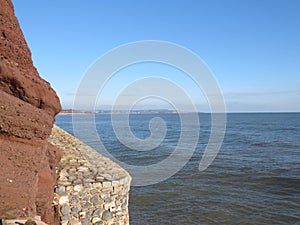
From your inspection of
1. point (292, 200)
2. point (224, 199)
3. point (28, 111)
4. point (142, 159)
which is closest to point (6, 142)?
point (28, 111)

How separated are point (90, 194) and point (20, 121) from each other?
282 cm

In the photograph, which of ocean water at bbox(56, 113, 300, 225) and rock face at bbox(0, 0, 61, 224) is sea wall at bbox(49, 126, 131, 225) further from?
ocean water at bbox(56, 113, 300, 225)

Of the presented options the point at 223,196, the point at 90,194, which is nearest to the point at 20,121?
the point at 90,194

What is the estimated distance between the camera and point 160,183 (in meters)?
14.4

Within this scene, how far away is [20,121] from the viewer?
3975 mm

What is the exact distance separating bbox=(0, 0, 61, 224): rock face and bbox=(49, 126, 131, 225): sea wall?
2.82 feet

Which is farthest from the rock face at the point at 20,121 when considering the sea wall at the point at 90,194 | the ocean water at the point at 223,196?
the ocean water at the point at 223,196

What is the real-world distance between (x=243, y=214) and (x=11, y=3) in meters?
10.5

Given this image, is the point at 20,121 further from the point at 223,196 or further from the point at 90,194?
the point at 223,196

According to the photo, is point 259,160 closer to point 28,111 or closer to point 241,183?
point 241,183

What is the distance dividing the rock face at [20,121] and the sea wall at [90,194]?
2.82ft

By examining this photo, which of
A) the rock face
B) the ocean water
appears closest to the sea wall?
the rock face

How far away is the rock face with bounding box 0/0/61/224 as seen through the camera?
377cm

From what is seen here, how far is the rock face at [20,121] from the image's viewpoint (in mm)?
3773
